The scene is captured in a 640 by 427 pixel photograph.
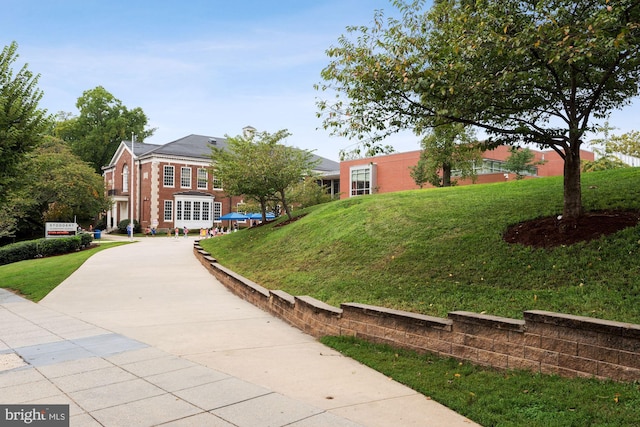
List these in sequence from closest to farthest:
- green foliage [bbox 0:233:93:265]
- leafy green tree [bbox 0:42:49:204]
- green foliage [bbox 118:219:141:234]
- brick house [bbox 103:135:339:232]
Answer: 1. leafy green tree [bbox 0:42:49:204]
2. green foliage [bbox 0:233:93:265]
3. brick house [bbox 103:135:339:232]
4. green foliage [bbox 118:219:141:234]

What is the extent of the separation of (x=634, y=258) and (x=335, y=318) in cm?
470

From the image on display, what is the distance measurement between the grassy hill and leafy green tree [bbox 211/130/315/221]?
18.4ft

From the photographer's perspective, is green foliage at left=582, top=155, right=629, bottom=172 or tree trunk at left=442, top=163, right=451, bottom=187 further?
→ green foliage at left=582, top=155, right=629, bottom=172

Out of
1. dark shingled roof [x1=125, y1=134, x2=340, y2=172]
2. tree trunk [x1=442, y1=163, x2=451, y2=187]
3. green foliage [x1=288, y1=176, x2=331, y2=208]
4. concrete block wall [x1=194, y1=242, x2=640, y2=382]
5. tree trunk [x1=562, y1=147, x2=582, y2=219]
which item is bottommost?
concrete block wall [x1=194, y1=242, x2=640, y2=382]

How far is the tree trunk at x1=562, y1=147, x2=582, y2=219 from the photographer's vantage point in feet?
31.1

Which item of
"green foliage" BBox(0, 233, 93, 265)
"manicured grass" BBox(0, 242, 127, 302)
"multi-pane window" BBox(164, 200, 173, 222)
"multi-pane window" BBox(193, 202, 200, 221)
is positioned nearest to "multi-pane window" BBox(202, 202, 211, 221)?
"multi-pane window" BBox(193, 202, 200, 221)

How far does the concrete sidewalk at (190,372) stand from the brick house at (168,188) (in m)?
41.7

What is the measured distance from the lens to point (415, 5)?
9.40 meters

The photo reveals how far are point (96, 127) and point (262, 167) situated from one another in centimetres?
5272

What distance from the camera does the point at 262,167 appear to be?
23.6 metres

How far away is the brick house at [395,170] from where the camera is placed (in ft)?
144

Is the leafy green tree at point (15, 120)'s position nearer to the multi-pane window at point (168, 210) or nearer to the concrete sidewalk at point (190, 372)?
the concrete sidewalk at point (190, 372)

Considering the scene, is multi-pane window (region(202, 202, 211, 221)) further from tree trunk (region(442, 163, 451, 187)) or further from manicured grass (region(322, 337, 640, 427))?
manicured grass (region(322, 337, 640, 427))

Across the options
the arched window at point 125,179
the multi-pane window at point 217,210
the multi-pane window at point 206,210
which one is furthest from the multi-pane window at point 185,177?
the arched window at point 125,179
